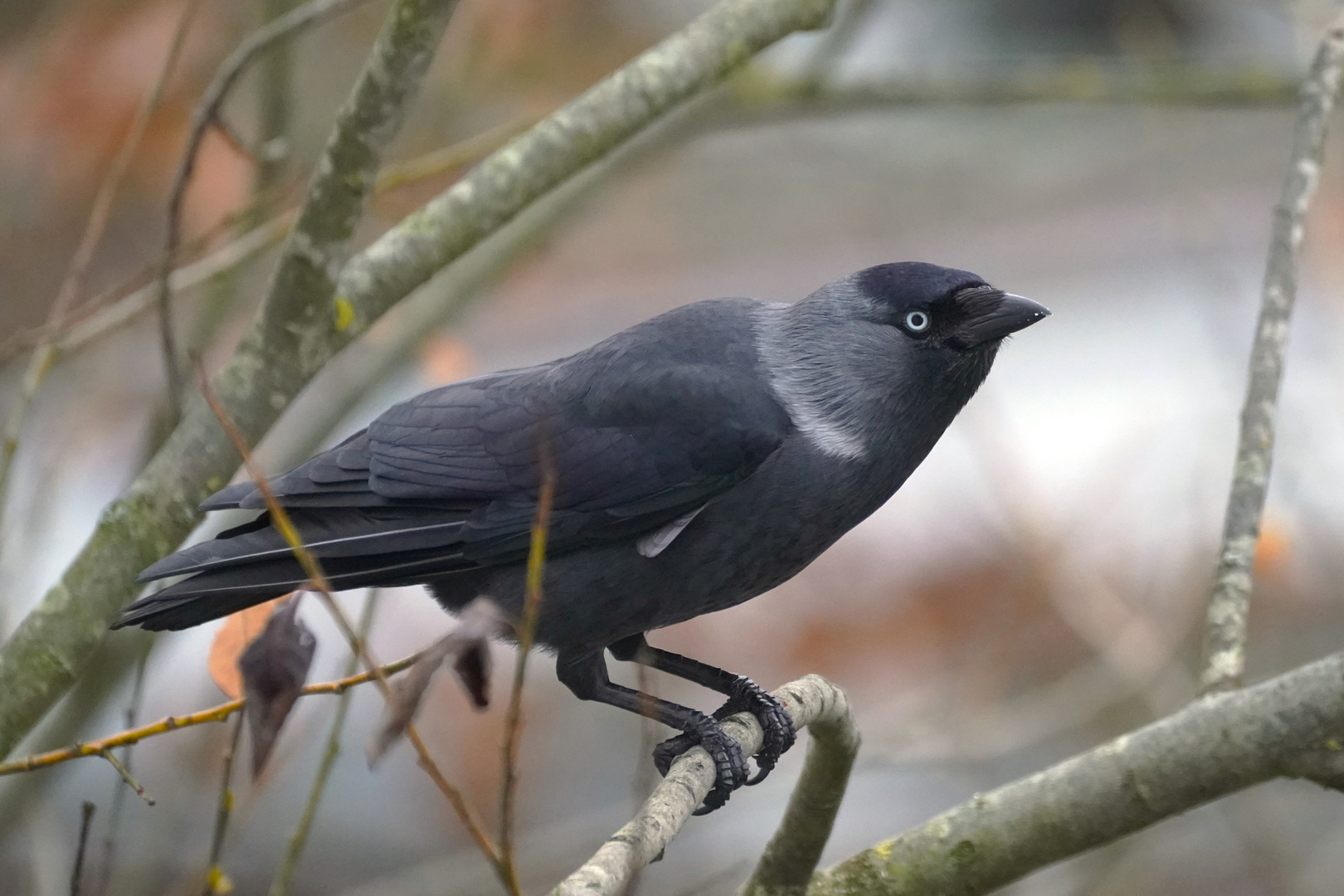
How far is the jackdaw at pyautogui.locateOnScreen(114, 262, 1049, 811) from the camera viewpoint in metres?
2.19

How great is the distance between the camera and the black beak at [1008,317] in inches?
85.3

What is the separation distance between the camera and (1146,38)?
346 inches

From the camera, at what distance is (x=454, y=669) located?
1354 millimetres

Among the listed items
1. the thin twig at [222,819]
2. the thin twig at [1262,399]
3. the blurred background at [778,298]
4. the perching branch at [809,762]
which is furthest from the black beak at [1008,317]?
the thin twig at [222,819]

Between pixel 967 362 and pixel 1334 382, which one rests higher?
pixel 1334 382

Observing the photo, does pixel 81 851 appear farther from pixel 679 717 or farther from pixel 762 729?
pixel 762 729

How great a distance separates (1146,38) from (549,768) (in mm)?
6600

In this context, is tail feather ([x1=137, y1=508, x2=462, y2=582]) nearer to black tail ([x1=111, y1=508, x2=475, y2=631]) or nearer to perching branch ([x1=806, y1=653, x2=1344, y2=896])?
black tail ([x1=111, y1=508, x2=475, y2=631])

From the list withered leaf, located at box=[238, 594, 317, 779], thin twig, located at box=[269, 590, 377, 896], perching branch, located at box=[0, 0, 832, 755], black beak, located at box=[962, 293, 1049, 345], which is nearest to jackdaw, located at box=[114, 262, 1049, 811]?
black beak, located at box=[962, 293, 1049, 345]

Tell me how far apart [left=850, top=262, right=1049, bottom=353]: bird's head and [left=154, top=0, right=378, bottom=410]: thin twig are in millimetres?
1182

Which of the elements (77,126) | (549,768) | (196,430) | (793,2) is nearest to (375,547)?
(196,430)

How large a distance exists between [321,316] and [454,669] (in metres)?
1.26

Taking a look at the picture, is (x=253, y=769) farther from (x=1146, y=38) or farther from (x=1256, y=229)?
(x=1146, y=38)

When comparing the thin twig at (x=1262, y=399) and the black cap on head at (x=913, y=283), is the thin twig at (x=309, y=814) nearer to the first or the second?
the black cap on head at (x=913, y=283)
